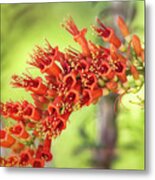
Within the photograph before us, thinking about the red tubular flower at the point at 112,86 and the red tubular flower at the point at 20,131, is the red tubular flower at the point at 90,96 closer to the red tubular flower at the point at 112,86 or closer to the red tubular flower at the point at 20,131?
the red tubular flower at the point at 112,86

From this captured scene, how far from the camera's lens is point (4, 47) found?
1.59 meters

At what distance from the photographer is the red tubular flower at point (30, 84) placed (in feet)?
5.14

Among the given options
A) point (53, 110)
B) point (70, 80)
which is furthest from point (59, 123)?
point (70, 80)

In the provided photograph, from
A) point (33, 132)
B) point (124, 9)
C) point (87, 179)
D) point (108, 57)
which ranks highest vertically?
point (124, 9)

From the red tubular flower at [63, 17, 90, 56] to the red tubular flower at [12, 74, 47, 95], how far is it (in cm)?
18

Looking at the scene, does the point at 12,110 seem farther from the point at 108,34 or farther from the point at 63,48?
the point at 108,34

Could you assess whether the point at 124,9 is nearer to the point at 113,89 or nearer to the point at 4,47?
the point at 113,89

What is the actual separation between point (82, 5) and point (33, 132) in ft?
1.51

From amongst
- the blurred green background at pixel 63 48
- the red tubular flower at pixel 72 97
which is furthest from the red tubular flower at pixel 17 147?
the red tubular flower at pixel 72 97

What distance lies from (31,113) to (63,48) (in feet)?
0.81

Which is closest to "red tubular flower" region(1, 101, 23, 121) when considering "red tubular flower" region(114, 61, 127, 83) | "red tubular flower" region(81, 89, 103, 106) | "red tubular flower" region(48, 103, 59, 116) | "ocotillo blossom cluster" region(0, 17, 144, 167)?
"ocotillo blossom cluster" region(0, 17, 144, 167)

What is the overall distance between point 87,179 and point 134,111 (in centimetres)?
28

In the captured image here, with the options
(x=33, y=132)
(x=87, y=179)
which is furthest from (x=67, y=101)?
(x=87, y=179)

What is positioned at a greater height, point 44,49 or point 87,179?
point 44,49
